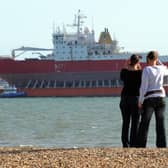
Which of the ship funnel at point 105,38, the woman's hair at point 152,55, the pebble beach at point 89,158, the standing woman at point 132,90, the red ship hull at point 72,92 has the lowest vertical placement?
the red ship hull at point 72,92

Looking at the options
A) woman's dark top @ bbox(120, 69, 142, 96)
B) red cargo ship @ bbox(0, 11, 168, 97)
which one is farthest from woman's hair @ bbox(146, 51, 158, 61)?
red cargo ship @ bbox(0, 11, 168, 97)

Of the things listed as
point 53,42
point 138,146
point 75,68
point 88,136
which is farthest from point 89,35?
point 138,146

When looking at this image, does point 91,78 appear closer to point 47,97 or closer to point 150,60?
point 47,97

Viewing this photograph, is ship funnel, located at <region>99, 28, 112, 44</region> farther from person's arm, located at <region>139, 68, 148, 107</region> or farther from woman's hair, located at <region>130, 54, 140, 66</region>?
person's arm, located at <region>139, 68, 148, 107</region>

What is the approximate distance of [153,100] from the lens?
340 inches

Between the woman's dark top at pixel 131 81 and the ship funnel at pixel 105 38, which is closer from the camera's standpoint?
the woman's dark top at pixel 131 81

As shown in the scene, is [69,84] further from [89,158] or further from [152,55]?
[89,158]

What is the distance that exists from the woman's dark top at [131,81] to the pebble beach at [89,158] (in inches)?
32.0

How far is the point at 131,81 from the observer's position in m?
8.90

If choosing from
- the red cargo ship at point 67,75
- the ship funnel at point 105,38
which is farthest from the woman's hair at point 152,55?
the ship funnel at point 105,38

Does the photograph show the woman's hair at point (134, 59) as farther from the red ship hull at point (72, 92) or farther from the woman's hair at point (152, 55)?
the red ship hull at point (72, 92)

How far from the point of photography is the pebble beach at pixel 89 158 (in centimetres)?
730

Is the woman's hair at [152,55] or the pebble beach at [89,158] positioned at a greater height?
the woman's hair at [152,55]

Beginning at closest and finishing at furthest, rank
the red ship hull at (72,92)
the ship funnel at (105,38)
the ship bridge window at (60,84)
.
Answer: the red ship hull at (72,92) → the ship bridge window at (60,84) → the ship funnel at (105,38)
